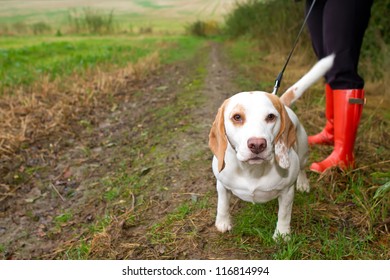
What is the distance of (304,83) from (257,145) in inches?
35.8

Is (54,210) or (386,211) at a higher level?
(386,211)

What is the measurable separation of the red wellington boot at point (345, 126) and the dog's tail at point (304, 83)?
35cm

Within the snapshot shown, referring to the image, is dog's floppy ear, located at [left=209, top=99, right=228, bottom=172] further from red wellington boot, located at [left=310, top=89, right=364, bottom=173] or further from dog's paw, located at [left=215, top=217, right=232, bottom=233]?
red wellington boot, located at [left=310, top=89, right=364, bottom=173]

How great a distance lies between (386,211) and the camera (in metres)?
2.12

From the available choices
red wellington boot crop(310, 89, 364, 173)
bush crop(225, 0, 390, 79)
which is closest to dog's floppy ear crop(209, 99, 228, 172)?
red wellington boot crop(310, 89, 364, 173)

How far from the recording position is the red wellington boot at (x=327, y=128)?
3000mm

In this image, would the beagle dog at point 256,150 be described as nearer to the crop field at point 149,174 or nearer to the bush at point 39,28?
the crop field at point 149,174

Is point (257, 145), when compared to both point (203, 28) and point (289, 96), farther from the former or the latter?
point (203, 28)

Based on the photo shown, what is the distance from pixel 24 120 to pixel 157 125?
1442 mm

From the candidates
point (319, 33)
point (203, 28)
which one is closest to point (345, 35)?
point (319, 33)

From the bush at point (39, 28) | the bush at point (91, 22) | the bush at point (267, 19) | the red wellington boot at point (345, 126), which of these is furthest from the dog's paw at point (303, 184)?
the bush at point (39, 28)
